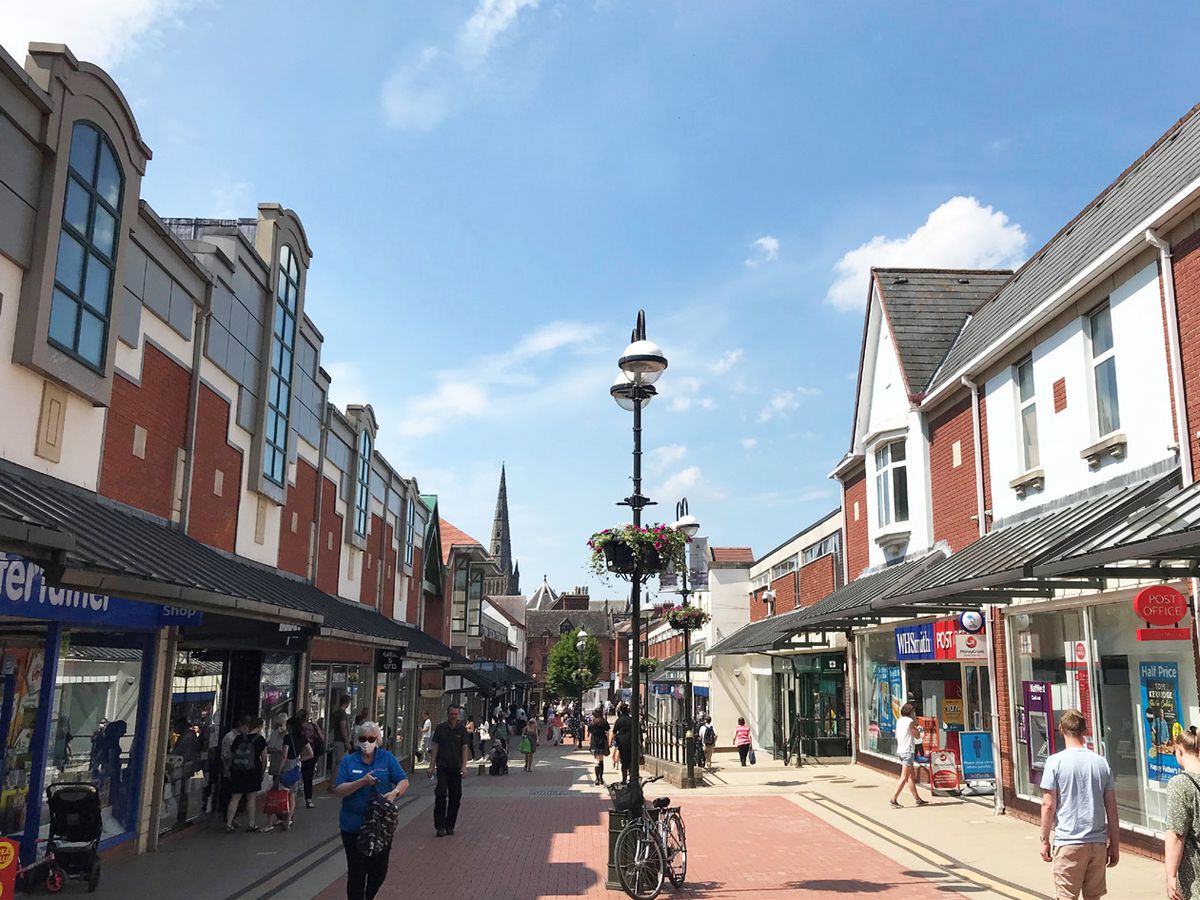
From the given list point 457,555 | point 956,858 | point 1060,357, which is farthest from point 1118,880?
point 457,555

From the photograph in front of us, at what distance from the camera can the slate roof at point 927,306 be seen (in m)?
19.5

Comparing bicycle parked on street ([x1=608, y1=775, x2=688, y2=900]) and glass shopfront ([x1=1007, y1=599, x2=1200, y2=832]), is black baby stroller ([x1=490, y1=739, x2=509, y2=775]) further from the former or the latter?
bicycle parked on street ([x1=608, y1=775, x2=688, y2=900])

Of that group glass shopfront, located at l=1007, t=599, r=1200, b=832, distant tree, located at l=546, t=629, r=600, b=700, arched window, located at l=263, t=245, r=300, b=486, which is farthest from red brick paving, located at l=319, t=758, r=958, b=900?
distant tree, located at l=546, t=629, r=600, b=700

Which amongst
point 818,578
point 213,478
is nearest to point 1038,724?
point 213,478

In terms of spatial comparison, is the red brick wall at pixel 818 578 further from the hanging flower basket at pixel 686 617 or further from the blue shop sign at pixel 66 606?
the blue shop sign at pixel 66 606

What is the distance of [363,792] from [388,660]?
688 inches

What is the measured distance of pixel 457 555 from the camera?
40281 mm

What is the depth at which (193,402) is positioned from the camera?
13531 millimetres

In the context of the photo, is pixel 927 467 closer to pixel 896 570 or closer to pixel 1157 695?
pixel 896 570

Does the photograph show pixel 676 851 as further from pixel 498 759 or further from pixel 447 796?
pixel 498 759

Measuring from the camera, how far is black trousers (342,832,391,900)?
747cm

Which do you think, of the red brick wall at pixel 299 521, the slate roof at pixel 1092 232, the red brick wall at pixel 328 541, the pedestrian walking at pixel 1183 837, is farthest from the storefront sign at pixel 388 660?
the pedestrian walking at pixel 1183 837

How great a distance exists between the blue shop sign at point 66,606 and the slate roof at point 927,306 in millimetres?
14034

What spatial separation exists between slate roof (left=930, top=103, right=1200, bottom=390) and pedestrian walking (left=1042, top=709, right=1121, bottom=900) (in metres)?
6.66
